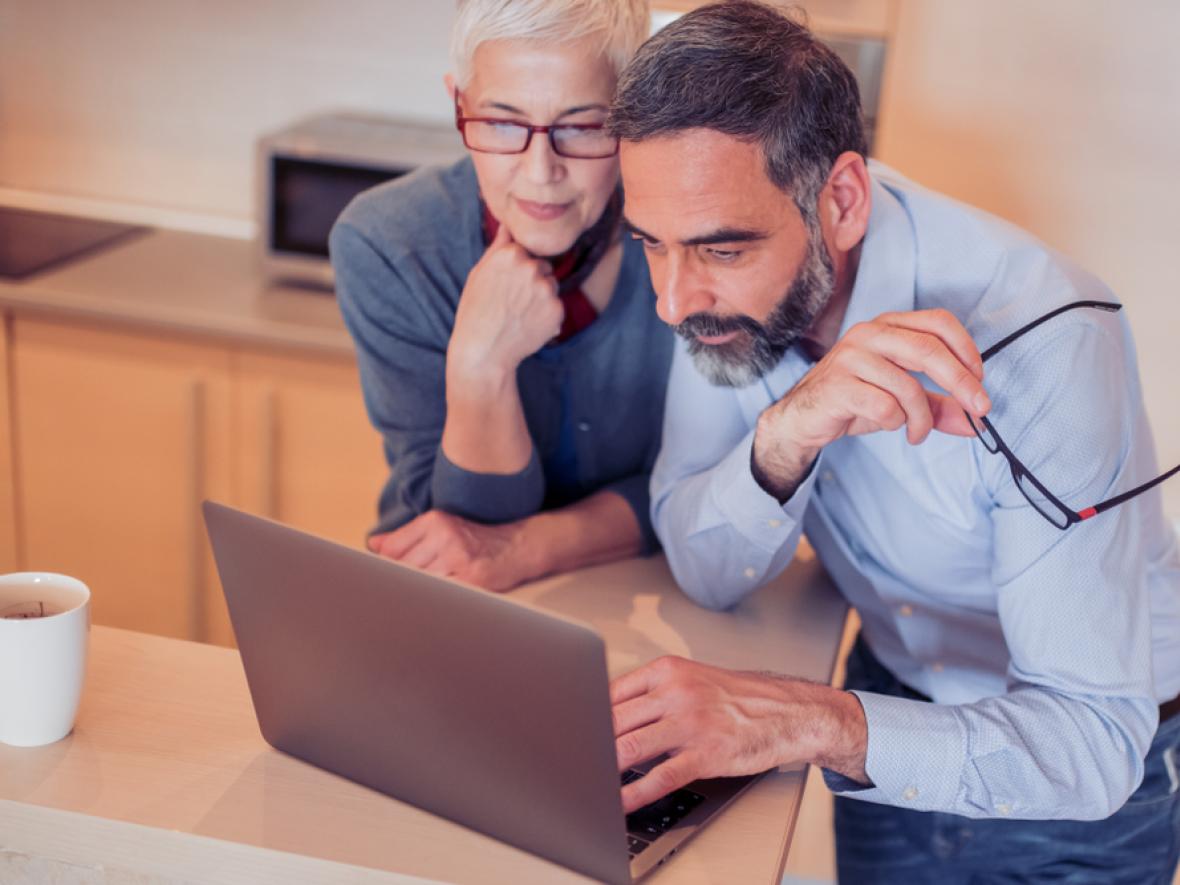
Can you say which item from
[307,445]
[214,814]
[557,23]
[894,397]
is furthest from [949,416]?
[307,445]

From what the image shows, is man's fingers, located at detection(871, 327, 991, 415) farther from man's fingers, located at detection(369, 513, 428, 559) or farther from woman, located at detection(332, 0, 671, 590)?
man's fingers, located at detection(369, 513, 428, 559)

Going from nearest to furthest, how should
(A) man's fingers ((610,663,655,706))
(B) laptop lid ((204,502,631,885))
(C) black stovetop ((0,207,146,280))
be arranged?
(B) laptop lid ((204,502,631,885))
(A) man's fingers ((610,663,655,706))
(C) black stovetop ((0,207,146,280))

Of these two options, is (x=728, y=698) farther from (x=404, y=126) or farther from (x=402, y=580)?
(x=404, y=126)

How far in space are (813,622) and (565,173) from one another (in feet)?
1.71

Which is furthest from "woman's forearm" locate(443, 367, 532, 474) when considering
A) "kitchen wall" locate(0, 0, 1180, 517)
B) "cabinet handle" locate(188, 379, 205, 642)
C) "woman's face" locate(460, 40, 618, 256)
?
"cabinet handle" locate(188, 379, 205, 642)

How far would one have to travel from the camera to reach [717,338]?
4.17 ft

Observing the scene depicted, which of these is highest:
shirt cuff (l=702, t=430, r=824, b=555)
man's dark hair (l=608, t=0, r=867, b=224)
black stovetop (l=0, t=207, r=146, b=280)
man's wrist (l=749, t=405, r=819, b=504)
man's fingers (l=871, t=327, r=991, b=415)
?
man's dark hair (l=608, t=0, r=867, b=224)

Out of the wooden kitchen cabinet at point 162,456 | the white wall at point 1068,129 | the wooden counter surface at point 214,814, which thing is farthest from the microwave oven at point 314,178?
the wooden counter surface at point 214,814

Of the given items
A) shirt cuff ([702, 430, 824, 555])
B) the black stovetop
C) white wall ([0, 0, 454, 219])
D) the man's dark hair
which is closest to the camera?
the man's dark hair

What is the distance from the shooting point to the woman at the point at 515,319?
137 centimetres

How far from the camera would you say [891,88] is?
7.32ft

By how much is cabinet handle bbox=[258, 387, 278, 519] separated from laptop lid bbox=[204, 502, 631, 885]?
151cm

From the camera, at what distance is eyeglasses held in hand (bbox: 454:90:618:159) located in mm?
1384

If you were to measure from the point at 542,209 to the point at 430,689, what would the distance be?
660mm
